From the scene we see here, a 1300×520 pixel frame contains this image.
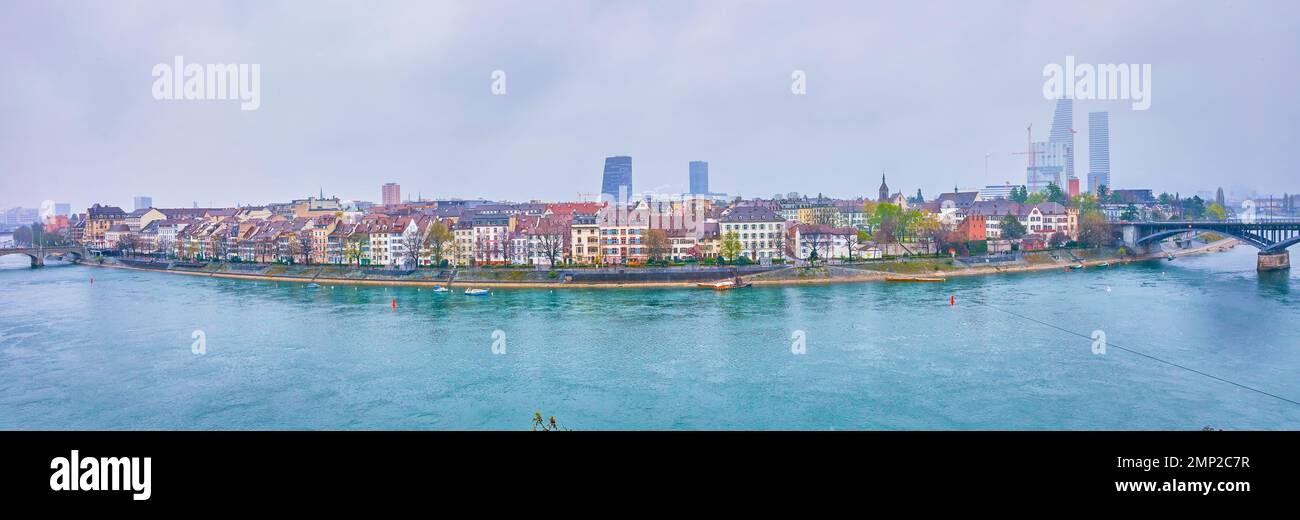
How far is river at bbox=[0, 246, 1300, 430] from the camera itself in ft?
27.4

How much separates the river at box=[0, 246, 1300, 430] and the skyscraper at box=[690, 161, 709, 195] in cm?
5508

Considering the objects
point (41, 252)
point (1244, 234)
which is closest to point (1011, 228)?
point (1244, 234)

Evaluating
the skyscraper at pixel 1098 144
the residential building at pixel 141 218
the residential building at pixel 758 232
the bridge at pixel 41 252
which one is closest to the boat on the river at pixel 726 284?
the residential building at pixel 758 232

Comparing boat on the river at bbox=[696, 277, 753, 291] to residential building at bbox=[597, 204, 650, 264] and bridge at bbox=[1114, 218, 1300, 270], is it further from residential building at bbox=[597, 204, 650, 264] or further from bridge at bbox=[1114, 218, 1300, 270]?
bridge at bbox=[1114, 218, 1300, 270]

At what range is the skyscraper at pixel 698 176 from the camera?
73.4 m

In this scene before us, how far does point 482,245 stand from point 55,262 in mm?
21855

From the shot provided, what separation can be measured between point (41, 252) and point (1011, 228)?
39.7 metres

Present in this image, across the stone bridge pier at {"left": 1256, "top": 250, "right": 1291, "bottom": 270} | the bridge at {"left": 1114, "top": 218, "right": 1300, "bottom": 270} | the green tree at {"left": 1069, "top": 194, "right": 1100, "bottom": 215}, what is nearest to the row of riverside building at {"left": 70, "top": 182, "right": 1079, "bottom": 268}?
the bridge at {"left": 1114, "top": 218, "right": 1300, "bottom": 270}

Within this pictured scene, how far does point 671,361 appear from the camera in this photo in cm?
1089

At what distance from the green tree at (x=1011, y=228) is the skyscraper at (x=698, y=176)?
4474 cm

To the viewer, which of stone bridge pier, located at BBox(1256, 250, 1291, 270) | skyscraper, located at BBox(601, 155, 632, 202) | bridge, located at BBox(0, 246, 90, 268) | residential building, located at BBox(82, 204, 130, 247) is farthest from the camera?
skyscraper, located at BBox(601, 155, 632, 202)

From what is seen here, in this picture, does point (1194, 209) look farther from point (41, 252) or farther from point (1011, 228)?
point (41, 252)
